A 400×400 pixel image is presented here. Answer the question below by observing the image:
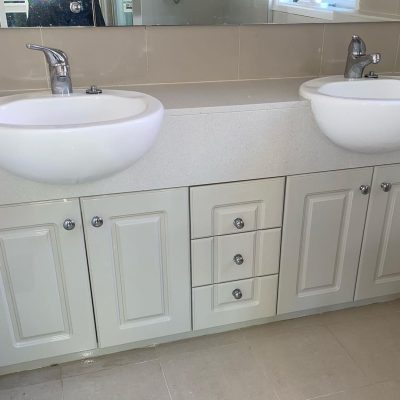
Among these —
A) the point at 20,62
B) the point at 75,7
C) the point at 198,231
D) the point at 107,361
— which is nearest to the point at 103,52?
the point at 75,7

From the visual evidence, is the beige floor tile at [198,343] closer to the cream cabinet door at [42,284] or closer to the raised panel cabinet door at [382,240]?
the cream cabinet door at [42,284]

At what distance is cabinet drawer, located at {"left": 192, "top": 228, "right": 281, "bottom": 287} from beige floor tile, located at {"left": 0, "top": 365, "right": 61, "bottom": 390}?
527 mm

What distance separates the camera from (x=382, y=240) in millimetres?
1623

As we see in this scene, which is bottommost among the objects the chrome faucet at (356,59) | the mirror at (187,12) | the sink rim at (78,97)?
the sink rim at (78,97)

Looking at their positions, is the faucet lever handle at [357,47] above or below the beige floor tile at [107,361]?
above

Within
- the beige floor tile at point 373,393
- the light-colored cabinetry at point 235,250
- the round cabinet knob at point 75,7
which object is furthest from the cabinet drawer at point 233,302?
the round cabinet knob at point 75,7

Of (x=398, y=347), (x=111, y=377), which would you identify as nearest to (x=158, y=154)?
(x=111, y=377)

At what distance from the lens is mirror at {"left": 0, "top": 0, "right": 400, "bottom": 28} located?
1.41 meters

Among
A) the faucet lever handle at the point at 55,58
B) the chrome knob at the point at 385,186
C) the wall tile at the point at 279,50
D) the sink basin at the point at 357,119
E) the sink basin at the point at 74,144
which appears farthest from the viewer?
the wall tile at the point at 279,50

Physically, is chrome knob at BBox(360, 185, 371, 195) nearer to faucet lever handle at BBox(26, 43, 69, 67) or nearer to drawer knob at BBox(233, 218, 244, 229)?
drawer knob at BBox(233, 218, 244, 229)

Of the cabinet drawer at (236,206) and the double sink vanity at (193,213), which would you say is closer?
the double sink vanity at (193,213)

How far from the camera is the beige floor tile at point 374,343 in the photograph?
149cm

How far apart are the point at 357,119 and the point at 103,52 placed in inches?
32.4

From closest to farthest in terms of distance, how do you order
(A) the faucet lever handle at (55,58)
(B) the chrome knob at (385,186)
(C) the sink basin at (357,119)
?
1. (C) the sink basin at (357,119)
2. (A) the faucet lever handle at (55,58)
3. (B) the chrome knob at (385,186)
